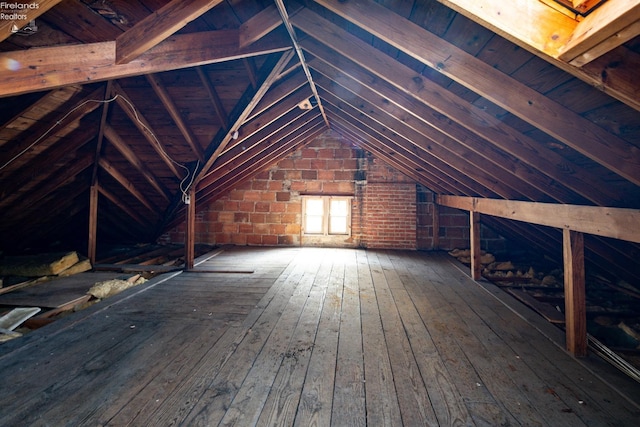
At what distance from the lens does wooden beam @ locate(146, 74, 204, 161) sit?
2789 millimetres

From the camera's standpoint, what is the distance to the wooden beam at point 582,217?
1.63 metres

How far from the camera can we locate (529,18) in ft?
3.43

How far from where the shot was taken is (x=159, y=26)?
5.17ft

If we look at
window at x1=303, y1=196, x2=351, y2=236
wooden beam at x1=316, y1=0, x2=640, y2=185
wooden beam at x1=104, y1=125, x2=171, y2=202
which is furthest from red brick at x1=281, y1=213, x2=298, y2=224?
wooden beam at x1=316, y1=0, x2=640, y2=185

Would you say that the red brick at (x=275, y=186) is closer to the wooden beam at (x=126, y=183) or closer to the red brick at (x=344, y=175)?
the red brick at (x=344, y=175)

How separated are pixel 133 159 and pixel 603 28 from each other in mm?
4602

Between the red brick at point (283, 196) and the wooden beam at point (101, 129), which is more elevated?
the wooden beam at point (101, 129)

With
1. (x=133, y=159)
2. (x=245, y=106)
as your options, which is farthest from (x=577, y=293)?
(x=133, y=159)

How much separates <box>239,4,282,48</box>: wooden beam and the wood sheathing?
0.05 feet

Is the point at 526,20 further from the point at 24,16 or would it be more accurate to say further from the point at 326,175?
the point at 326,175

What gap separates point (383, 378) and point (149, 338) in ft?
6.04

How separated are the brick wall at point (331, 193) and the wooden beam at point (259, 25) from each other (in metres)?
4.55

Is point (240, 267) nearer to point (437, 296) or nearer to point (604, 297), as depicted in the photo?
point (437, 296)

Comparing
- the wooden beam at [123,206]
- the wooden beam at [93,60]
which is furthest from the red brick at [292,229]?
the wooden beam at [93,60]
